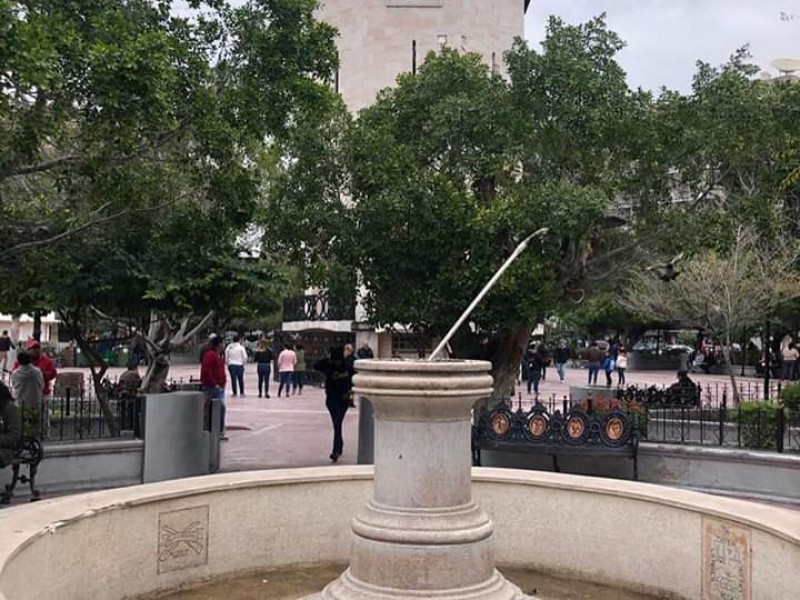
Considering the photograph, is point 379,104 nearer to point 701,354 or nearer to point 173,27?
point 173,27

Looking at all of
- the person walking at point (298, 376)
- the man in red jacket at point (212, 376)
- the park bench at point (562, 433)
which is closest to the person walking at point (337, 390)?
the man in red jacket at point (212, 376)

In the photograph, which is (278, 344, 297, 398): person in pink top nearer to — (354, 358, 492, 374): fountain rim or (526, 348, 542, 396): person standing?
(526, 348, 542, 396): person standing

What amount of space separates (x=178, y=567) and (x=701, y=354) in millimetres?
49045

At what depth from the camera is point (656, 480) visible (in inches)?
461

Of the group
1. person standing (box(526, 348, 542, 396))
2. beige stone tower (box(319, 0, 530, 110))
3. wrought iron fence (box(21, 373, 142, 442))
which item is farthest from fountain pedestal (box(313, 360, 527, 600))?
beige stone tower (box(319, 0, 530, 110))

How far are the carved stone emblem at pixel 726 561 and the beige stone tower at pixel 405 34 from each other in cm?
2776

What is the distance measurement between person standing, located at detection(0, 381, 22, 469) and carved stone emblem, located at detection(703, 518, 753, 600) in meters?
7.12

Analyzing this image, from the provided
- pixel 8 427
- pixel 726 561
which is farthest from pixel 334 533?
pixel 8 427

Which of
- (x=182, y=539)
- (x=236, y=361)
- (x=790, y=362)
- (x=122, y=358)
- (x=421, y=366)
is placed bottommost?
(x=182, y=539)

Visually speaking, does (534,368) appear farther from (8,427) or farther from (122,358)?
Result: (122,358)

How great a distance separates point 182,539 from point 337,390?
23.9 feet

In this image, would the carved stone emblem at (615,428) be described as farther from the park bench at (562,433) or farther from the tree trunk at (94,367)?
the tree trunk at (94,367)

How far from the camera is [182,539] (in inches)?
247

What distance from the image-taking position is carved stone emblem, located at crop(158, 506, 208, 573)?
6133 mm
